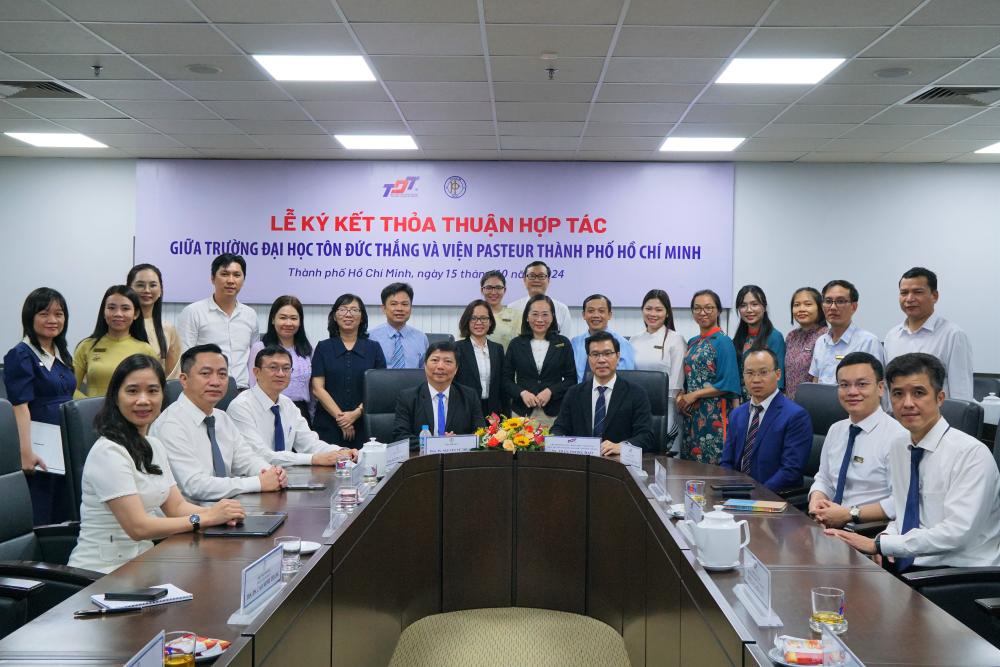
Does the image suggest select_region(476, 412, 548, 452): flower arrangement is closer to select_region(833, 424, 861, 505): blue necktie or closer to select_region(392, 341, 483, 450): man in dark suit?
select_region(392, 341, 483, 450): man in dark suit

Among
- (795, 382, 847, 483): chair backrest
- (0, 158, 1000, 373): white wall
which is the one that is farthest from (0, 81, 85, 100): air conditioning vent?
(795, 382, 847, 483): chair backrest

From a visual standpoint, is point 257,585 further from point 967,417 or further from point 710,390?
point 710,390

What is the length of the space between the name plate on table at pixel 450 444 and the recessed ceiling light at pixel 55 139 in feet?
15.7

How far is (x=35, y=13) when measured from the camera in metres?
4.10

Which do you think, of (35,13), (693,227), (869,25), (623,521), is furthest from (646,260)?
(35,13)

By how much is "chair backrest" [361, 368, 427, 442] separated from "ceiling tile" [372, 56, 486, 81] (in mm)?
1786

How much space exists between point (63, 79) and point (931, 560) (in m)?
5.39

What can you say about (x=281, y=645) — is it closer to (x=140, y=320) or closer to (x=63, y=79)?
(x=140, y=320)

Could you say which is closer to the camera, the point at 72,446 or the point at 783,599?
the point at 783,599

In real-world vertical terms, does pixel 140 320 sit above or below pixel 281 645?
above

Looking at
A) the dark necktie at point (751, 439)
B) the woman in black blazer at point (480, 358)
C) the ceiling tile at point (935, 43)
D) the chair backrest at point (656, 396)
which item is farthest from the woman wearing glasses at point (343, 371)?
the ceiling tile at point (935, 43)

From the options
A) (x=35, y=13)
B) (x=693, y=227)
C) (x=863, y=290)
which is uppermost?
(x=35, y=13)

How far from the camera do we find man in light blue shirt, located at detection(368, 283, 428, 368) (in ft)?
16.3

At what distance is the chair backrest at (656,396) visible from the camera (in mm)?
4262
